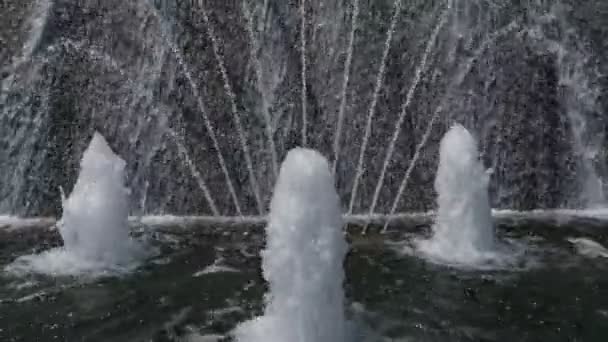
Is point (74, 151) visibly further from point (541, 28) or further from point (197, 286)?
point (541, 28)

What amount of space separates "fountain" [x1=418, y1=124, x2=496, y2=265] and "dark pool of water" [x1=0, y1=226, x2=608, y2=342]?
2.29ft

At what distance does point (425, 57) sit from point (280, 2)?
362 cm

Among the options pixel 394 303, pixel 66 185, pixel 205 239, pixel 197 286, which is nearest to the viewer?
pixel 394 303

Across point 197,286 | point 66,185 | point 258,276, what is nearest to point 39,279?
point 197,286

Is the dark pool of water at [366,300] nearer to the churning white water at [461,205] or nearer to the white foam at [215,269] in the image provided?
the white foam at [215,269]

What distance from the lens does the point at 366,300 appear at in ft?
32.8

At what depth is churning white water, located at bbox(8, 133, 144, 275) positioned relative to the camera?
11.7 metres

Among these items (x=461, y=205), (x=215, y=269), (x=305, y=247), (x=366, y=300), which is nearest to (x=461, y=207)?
(x=461, y=205)

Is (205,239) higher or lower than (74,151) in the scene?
lower

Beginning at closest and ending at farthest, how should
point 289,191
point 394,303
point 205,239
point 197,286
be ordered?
point 289,191 < point 394,303 < point 197,286 < point 205,239

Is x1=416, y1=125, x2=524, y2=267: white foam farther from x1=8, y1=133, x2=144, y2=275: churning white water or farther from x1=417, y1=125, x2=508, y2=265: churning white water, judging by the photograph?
x1=8, y1=133, x2=144, y2=275: churning white water

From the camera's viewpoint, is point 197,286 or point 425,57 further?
point 425,57

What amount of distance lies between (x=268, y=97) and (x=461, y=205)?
600 centimetres

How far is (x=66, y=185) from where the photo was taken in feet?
52.0
